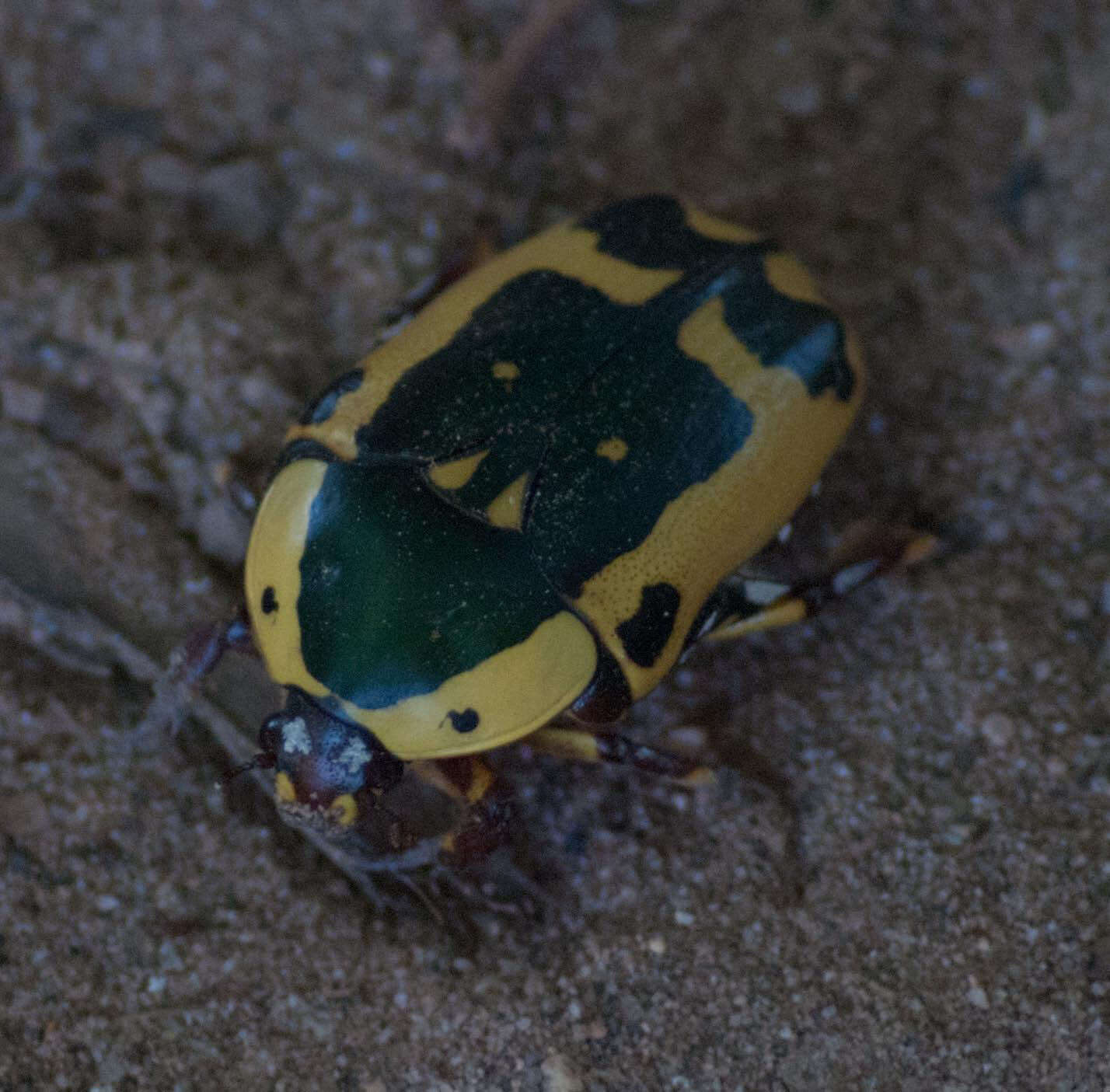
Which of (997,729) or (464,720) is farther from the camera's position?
(997,729)

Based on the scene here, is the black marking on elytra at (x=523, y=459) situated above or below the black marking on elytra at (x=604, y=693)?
above

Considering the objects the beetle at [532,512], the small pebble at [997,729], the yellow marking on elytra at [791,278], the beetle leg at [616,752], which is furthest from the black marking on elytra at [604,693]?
the yellow marking on elytra at [791,278]

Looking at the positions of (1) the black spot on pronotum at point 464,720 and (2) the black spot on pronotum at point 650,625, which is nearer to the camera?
(1) the black spot on pronotum at point 464,720

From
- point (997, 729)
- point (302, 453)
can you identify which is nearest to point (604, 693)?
point (302, 453)

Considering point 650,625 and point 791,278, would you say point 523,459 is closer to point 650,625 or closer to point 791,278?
point 650,625

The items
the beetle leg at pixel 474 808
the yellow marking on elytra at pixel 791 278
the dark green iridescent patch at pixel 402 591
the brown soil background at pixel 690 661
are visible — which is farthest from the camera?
the yellow marking on elytra at pixel 791 278

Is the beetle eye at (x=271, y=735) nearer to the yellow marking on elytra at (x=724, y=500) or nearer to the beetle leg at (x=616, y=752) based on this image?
the beetle leg at (x=616, y=752)

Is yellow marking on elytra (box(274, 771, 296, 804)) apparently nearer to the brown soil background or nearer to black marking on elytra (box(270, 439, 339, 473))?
the brown soil background
